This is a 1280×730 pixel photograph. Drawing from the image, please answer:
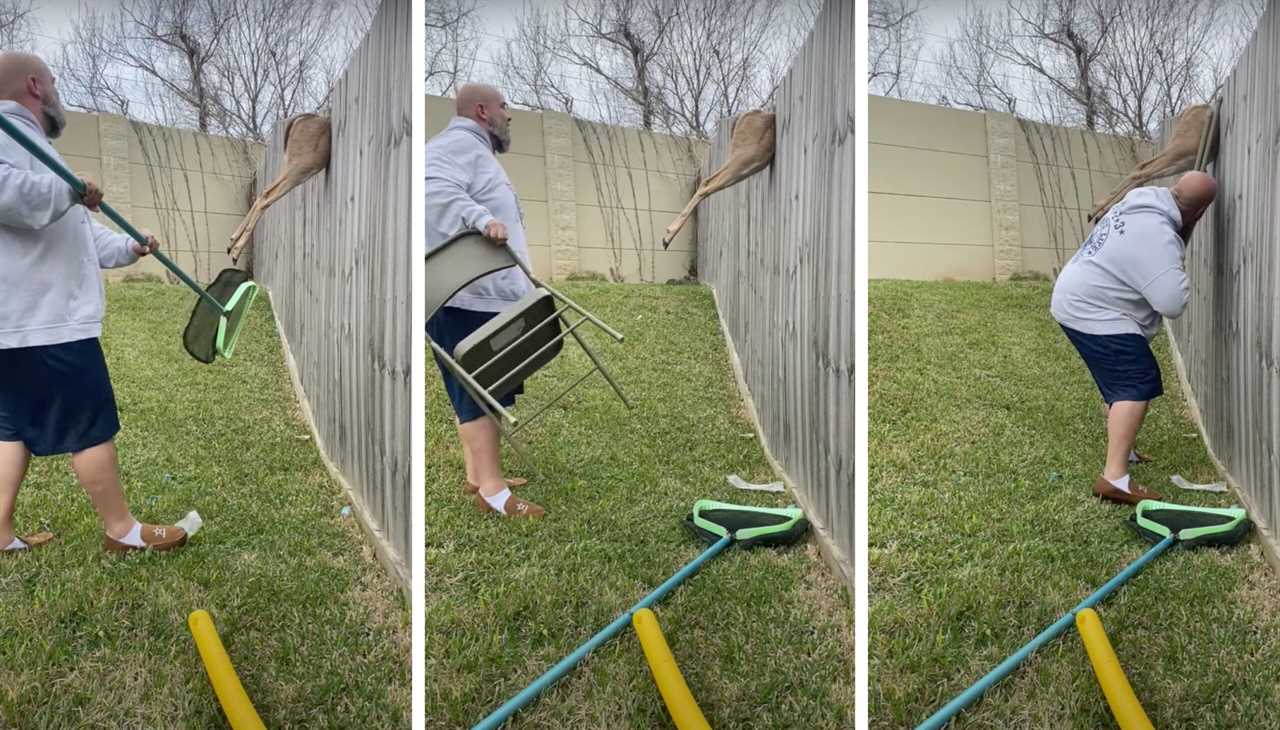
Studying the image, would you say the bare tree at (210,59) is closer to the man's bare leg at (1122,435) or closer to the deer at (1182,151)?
the deer at (1182,151)

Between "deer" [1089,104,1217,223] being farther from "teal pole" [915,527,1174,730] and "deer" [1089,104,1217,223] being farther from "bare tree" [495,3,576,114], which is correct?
"bare tree" [495,3,576,114]

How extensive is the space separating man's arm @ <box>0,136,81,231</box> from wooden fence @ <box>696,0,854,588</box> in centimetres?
134

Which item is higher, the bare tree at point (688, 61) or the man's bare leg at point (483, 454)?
the bare tree at point (688, 61)

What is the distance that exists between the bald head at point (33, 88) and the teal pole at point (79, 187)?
0.18 feet

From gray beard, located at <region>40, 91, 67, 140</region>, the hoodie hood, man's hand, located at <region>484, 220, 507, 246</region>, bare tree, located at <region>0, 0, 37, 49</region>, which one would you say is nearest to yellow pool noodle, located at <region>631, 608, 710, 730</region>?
man's hand, located at <region>484, 220, 507, 246</region>

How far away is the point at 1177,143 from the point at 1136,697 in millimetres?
1219

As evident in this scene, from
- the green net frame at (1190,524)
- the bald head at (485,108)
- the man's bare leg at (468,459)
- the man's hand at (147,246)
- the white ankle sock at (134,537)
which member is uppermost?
the bald head at (485,108)

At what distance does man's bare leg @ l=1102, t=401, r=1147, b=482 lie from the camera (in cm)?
209

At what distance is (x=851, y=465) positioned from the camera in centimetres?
213

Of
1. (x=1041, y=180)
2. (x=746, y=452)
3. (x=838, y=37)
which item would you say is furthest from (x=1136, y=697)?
(x=838, y=37)

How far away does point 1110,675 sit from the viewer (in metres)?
1.90

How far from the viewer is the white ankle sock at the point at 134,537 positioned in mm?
1907

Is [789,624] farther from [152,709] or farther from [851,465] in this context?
[152,709]

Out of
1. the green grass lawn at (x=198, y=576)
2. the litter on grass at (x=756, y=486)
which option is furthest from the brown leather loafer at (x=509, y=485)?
the litter on grass at (x=756, y=486)
